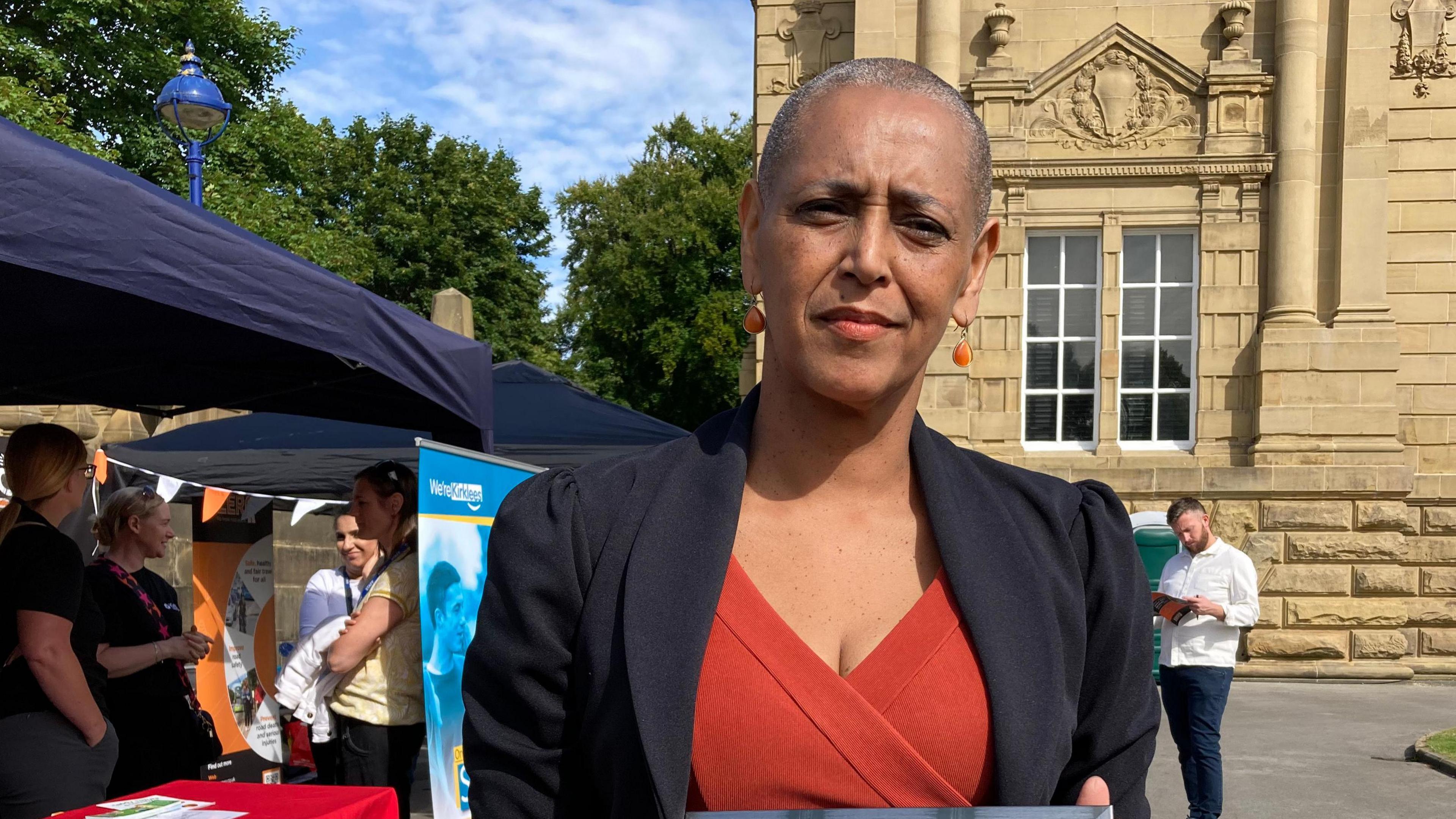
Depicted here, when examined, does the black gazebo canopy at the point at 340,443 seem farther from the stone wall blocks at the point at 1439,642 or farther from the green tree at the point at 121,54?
the green tree at the point at 121,54

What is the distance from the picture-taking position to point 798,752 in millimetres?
1261

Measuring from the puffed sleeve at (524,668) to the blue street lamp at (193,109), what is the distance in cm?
814

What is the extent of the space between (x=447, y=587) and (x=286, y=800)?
5.26 ft

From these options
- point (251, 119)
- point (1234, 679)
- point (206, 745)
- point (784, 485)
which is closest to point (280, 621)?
point (206, 745)

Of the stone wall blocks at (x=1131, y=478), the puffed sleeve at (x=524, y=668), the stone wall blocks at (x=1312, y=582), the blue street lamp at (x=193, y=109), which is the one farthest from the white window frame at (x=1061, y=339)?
the puffed sleeve at (x=524, y=668)

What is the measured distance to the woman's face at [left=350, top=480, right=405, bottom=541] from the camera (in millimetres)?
5660

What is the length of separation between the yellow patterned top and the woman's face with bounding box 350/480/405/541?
1.13 feet

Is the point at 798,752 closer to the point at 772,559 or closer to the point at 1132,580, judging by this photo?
the point at 772,559

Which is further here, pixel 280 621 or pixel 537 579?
pixel 280 621

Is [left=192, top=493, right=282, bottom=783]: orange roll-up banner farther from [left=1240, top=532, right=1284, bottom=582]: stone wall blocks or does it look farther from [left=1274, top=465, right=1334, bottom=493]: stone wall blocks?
[left=1274, top=465, right=1334, bottom=493]: stone wall blocks

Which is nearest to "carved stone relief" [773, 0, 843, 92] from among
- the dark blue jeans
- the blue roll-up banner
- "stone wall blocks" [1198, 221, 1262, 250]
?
"stone wall blocks" [1198, 221, 1262, 250]

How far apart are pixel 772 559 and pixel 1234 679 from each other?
1389 cm

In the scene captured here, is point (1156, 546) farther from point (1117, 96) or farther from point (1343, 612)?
point (1117, 96)

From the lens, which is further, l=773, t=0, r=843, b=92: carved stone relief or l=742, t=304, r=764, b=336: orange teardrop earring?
l=773, t=0, r=843, b=92: carved stone relief
